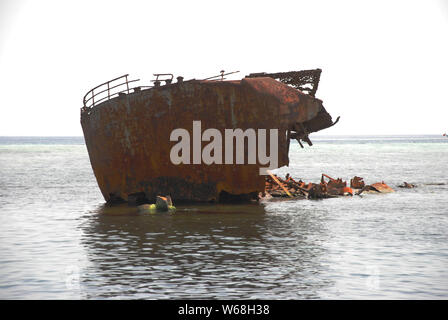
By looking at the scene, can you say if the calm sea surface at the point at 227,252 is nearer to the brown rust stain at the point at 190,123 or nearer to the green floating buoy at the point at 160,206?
the green floating buoy at the point at 160,206

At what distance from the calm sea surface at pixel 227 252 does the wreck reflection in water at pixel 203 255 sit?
0.02 meters

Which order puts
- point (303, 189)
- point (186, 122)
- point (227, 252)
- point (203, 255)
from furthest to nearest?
1. point (303, 189)
2. point (186, 122)
3. point (227, 252)
4. point (203, 255)

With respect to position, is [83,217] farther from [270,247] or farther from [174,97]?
[270,247]

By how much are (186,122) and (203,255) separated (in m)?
7.40

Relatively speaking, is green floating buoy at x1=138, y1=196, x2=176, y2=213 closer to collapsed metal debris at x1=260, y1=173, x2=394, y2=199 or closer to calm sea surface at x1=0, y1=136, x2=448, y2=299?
Result: calm sea surface at x1=0, y1=136, x2=448, y2=299

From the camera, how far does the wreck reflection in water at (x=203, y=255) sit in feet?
32.1

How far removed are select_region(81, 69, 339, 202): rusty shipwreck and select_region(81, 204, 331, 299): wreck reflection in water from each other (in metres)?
1.09

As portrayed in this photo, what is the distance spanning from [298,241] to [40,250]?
5663 mm

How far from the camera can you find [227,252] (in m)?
12.7

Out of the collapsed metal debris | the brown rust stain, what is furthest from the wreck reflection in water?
the collapsed metal debris

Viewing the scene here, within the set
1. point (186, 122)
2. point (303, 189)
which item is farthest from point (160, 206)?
point (303, 189)

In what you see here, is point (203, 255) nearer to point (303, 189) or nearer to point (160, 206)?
point (160, 206)

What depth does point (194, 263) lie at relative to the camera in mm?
11617
